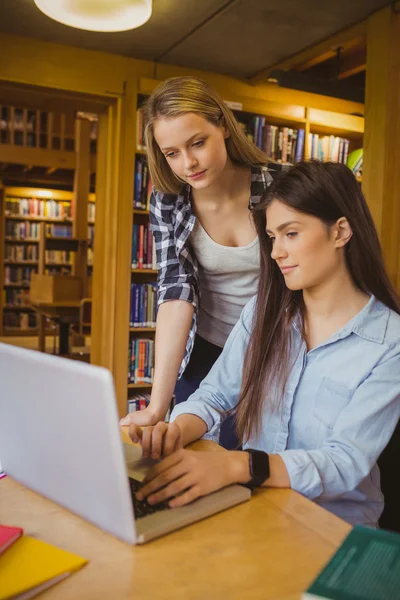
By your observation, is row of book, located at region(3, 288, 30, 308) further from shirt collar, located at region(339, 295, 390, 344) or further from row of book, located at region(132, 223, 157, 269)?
shirt collar, located at region(339, 295, 390, 344)

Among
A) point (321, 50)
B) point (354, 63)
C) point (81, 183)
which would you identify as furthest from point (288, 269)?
point (81, 183)

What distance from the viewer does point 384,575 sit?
62 centimetres

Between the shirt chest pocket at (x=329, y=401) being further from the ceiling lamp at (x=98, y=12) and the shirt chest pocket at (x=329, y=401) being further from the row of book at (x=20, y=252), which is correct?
the row of book at (x=20, y=252)

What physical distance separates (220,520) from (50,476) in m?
0.26

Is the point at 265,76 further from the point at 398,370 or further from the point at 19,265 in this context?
the point at 19,265

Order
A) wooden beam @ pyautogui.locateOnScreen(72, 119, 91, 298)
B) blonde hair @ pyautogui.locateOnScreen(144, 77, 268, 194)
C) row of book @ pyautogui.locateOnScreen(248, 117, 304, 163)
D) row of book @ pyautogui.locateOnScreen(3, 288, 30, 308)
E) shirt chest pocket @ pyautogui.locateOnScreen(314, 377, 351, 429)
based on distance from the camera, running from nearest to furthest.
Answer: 1. shirt chest pocket @ pyautogui.locateOnScreen(314, 377, 351, 429)
2. blonde hair @ pyautogui.locateOnScreen(144, 77, 268, 194)
3. row of book @ pyautogui.locateOnScreen(248, 117, 304, 163)
4. wooden beam @ pyautogui.locateOnScreen(72, 119, 91, 298)
5. row of book @ pyautogui.locateOnScreen(3, 288, 30, 308)

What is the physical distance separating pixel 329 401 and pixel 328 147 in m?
3.27

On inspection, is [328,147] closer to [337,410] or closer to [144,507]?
[337,410]

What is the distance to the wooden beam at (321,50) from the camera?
3316mm

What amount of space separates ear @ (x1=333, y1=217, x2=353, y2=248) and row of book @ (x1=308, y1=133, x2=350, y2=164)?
116 inches

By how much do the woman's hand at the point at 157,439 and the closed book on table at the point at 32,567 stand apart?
0.32 metres

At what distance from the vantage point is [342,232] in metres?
1.27

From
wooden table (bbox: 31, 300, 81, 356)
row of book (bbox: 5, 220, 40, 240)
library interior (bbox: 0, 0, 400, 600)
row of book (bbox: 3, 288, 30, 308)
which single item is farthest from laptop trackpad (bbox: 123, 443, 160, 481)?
row of book (bbox: 5, 220, 40, 240)

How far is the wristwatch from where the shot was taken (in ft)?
3.14
